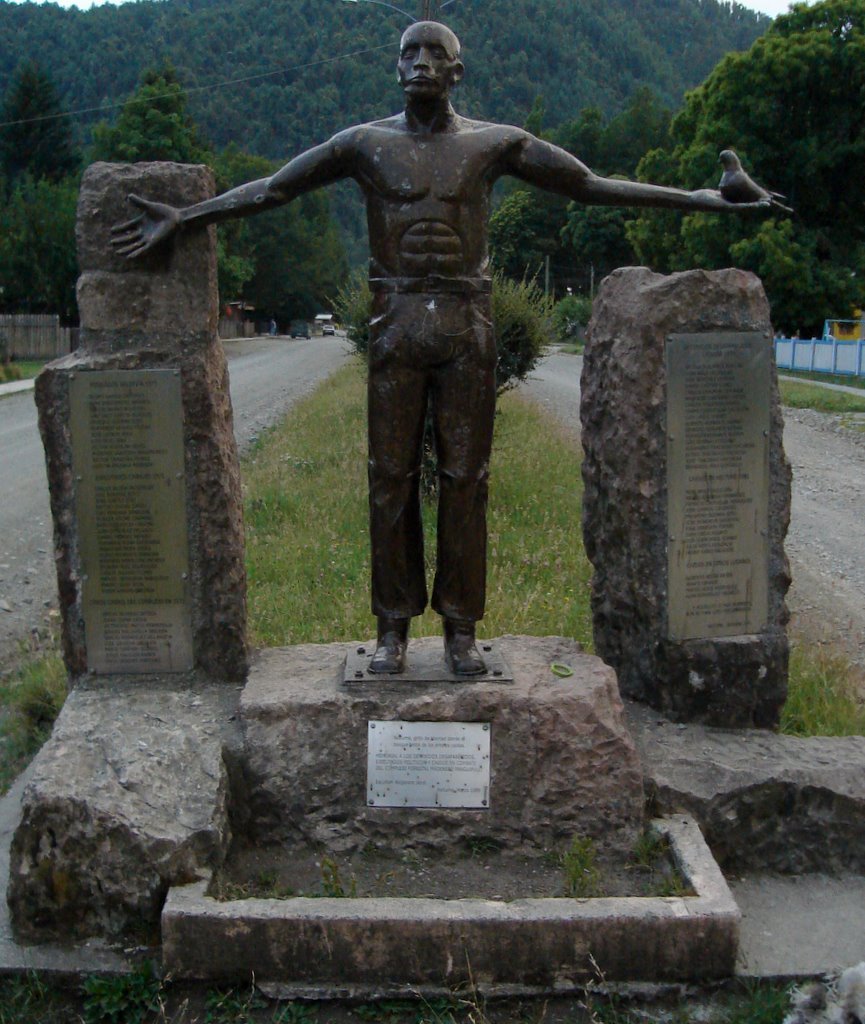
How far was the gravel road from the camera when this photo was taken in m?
7.38

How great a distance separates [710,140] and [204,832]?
29.3 metres

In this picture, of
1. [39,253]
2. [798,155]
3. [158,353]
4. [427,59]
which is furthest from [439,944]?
[39,253]

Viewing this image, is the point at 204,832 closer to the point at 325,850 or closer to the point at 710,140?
the point at 325,850

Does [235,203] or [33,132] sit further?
[33,132]

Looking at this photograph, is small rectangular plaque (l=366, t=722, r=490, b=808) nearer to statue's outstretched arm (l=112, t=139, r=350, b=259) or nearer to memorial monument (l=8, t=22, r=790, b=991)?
memorial monument (l=8, t=22, r=790, b=991)

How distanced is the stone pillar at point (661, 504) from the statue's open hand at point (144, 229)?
1723 millimetres

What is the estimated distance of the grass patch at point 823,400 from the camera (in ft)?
63.0

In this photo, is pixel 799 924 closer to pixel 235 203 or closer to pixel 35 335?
pixel 235 203

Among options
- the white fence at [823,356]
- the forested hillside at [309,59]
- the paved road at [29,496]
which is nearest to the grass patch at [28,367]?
the paved road at [29,496]

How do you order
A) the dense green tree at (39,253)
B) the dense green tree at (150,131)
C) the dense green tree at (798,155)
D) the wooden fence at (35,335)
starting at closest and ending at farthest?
the dense green tree at (798,155)
the wooden fence at (35,335)
the dense green tree at (39,253)
the dense green tree at (150,131)

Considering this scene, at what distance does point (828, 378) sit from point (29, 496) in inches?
763

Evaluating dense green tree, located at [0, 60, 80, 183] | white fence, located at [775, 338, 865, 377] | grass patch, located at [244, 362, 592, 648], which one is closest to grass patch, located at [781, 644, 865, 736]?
grass patch, located at [244, 362, 592, 648]

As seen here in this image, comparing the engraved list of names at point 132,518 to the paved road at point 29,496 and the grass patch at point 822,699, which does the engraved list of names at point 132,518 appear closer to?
the paved road at point 29,496

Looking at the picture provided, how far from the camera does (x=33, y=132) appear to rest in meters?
48.5
